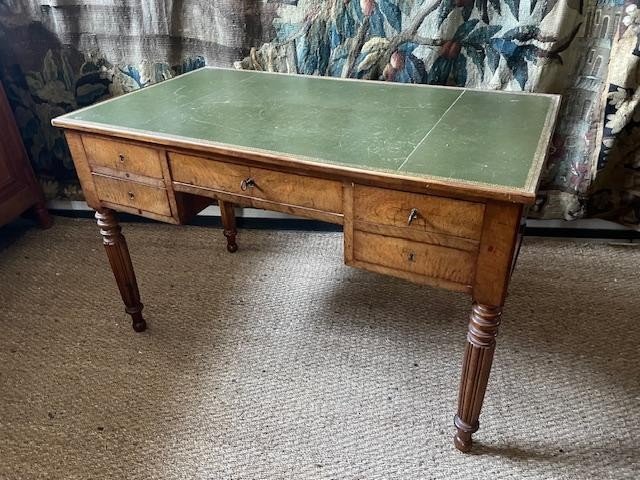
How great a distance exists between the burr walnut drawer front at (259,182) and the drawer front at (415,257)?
3.7 inches

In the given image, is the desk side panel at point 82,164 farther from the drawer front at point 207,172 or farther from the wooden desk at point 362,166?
the drawer front at point 207,172

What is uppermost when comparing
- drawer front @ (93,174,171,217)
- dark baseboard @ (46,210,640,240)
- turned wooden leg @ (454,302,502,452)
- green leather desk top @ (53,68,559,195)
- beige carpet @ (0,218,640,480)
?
green leather desk top @ (53,68,559,195)

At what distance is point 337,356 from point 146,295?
28.6 inches

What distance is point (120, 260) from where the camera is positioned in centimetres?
147

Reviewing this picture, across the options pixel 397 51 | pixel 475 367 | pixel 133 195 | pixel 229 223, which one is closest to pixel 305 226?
pixel 229 223

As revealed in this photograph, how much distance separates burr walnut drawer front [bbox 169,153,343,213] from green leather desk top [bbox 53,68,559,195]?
5 centimetres

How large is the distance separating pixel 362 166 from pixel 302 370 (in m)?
0.71

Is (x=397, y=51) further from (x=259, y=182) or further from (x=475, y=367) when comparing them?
(x=475, y=367)

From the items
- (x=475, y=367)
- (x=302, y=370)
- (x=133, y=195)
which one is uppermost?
(x=133, y=195)

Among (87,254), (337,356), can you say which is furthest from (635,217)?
(87,254)

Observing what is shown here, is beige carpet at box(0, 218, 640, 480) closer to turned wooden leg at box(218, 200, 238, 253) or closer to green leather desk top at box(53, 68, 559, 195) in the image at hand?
turned wooden leg at box(218, 200, 238, 253)

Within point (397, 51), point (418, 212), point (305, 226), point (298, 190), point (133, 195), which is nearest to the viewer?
point (418, 212)

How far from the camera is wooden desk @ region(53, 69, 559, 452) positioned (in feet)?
3.08

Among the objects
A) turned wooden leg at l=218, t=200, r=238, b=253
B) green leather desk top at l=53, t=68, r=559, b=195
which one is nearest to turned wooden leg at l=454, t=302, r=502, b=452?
green leather desk top at l=53, t=68, r=559, b=195
